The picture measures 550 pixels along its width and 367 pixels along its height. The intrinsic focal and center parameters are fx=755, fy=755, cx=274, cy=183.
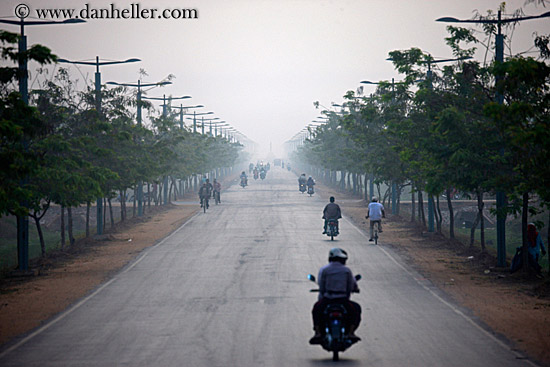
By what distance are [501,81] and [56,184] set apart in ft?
40.6

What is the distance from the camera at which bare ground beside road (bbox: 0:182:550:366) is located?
12969 millimetres

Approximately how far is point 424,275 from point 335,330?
405 inches

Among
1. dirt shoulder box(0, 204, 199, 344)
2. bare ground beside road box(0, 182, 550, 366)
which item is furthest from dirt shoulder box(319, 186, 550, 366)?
dirt shoulder box(0, 204, 199, 344)

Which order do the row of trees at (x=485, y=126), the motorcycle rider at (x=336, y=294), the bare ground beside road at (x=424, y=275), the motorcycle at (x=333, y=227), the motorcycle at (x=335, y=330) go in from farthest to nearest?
1. the motorcycle at (x=333, y=227)
2. the row of trees at (x=485, y=126)
3. the bare ground beside road at (x=424, y=275)
4. the motorcycle rider at (x=336, y=294)
5. the motorcycle at (x=335, y=330)

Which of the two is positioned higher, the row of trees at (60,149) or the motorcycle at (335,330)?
the row of trees at (60,149)

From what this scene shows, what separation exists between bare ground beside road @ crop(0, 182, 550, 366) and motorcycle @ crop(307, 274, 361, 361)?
8.68 ft

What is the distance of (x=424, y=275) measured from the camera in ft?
64.6

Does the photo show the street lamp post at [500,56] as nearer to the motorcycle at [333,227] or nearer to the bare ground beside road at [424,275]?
the bare ground beside road at [424,275]

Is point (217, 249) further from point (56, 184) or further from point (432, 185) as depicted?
point (432, 185)

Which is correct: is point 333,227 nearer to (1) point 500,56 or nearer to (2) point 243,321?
(1) point 500,56

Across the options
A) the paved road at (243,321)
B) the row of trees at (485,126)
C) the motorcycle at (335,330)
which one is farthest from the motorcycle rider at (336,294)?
the row of trees at (485,126)

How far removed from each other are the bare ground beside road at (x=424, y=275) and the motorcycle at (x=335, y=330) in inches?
104

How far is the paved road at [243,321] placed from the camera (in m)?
10.3

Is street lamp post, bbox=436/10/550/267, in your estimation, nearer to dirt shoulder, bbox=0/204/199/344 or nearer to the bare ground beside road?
the bare ground beside road
